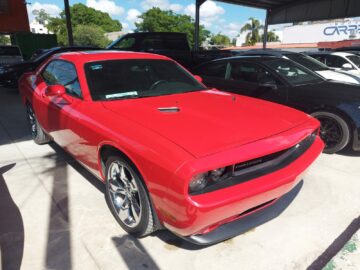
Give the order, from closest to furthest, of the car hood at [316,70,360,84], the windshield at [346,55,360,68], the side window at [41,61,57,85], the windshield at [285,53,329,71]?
the side window at [41,61,57,85], the car hood at [316,70,360,84], the windshield at [285,53,329,71], the windshield at [346,55,360,68]

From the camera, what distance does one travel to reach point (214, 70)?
232 inches

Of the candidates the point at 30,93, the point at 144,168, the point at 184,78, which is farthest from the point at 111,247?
the point at 30,93

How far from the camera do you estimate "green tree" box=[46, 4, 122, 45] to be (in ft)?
239

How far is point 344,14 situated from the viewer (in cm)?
1620

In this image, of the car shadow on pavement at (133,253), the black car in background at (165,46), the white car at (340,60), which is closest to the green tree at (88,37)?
the black car in background at (165,46)

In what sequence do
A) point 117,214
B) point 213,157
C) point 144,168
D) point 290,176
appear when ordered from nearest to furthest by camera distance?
point 213,157 < point 144,168 < point 290,176 < point 117,214

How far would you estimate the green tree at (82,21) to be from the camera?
7294 centimetres

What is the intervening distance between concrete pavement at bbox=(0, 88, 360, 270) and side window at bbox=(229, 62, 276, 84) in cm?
182

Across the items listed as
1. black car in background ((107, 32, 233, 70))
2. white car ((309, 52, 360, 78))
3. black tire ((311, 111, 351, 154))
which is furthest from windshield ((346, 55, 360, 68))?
black tire ((311, 111, 351, 154))

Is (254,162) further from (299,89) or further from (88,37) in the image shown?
(88,37)

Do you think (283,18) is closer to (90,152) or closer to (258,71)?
(258,71)

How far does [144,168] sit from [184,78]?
1.89 metres

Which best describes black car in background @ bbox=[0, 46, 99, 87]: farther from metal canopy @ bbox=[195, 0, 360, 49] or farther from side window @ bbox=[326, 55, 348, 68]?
metal canopy @ bbox=[195, 0, 360, 49]

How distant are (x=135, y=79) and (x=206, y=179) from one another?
1689mm
